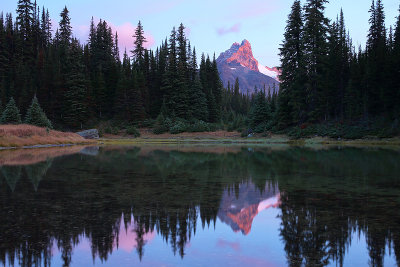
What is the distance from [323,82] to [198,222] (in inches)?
1810

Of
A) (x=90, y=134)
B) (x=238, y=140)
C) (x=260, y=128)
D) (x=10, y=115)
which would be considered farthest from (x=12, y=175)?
(x=260, y=128)

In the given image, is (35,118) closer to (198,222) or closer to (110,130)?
(110,130)

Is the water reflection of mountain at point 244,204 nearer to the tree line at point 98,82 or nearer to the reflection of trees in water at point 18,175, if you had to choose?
the reflection of trees in water at point 18,175

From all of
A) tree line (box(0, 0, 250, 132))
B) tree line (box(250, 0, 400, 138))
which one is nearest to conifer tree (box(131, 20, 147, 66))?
tree line (box(0, 0, 250, 132))

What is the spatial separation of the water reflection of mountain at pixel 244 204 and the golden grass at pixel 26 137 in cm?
2517

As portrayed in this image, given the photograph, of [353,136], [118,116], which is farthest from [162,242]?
[118,116]

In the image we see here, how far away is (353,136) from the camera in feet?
145

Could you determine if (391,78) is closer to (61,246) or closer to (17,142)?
(17,142)

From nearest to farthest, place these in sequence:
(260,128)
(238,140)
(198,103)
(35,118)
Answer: (35,118), (238,140), (260,128), (198,103)

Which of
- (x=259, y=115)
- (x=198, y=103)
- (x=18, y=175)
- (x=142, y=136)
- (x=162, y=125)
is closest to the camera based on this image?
(x=18, y=175)

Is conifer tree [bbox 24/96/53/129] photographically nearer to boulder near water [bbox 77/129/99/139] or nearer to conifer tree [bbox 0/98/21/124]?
conifer tree [bbox 0/98/21/124]

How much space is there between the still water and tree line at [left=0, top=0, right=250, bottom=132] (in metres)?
52.1

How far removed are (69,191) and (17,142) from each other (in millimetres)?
24167

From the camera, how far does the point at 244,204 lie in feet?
29.3
